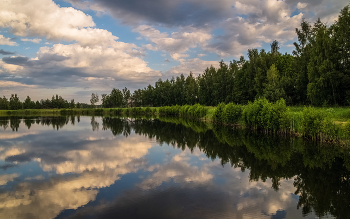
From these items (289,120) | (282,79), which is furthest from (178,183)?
(282,79)

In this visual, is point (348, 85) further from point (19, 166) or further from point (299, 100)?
point (19, 166)

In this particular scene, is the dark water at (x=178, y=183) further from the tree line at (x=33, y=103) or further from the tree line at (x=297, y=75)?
the tree line at (x=33, y=103)

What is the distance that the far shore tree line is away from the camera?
33562 mm

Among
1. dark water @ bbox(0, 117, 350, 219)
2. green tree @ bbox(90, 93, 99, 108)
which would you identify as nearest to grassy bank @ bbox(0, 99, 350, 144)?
dark water @ bbox(0, 117, 350, 219)

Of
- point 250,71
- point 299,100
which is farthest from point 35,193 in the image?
point 250,71

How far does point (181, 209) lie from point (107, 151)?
1310 centimetres

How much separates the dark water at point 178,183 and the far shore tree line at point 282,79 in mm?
18520

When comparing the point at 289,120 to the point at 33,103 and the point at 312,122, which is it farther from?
the point at 33,103

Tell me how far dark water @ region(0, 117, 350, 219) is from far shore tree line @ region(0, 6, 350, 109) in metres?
18.5

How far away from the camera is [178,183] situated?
11891 millimetres

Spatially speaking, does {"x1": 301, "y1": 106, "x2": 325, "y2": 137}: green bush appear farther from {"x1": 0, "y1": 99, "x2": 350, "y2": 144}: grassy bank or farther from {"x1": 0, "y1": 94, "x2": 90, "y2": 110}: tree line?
{"x1": 0, "y1": 94, "x2": 90, "y2": 110}: tree line

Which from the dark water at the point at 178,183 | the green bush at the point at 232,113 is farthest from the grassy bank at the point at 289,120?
the dark water at the point at 178,183

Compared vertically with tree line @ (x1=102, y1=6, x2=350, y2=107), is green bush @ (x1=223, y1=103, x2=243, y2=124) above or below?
below

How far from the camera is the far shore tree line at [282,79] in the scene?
1321 inches
